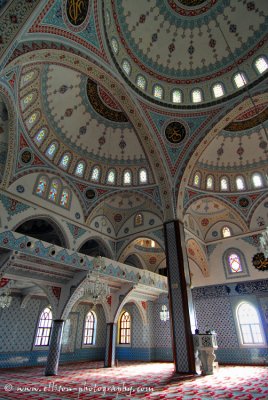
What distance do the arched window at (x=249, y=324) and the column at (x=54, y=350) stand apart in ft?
29.2

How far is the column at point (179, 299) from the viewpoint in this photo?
829cm

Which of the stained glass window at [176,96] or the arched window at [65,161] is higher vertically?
the stained glass window at [176,96]

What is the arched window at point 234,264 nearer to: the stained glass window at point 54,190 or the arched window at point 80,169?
the arched window at point 80,169

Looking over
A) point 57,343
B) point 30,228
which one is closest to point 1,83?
point 30,228

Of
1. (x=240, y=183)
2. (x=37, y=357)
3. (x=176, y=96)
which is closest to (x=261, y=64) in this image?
(x=176, y=96)

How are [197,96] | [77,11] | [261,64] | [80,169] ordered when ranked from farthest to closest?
1. [80,169]
2. [197,96]
3. [261,64]
4. [77,11]

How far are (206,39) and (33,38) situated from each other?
25.2 feet

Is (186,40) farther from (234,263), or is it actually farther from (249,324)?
(249,324)

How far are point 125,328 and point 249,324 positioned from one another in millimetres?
7504

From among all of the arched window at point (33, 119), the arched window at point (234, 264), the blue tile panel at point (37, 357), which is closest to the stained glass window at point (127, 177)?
the arched window at point (33, 119)

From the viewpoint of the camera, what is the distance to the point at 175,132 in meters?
11.5

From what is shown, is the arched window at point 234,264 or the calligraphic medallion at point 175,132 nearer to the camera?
the calligraphic medallion at point 175,132

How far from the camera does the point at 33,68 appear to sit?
9.13 m

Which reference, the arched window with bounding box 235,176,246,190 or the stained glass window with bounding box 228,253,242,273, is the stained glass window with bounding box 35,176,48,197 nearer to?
the arched window with bounding box 235,176,246,190
